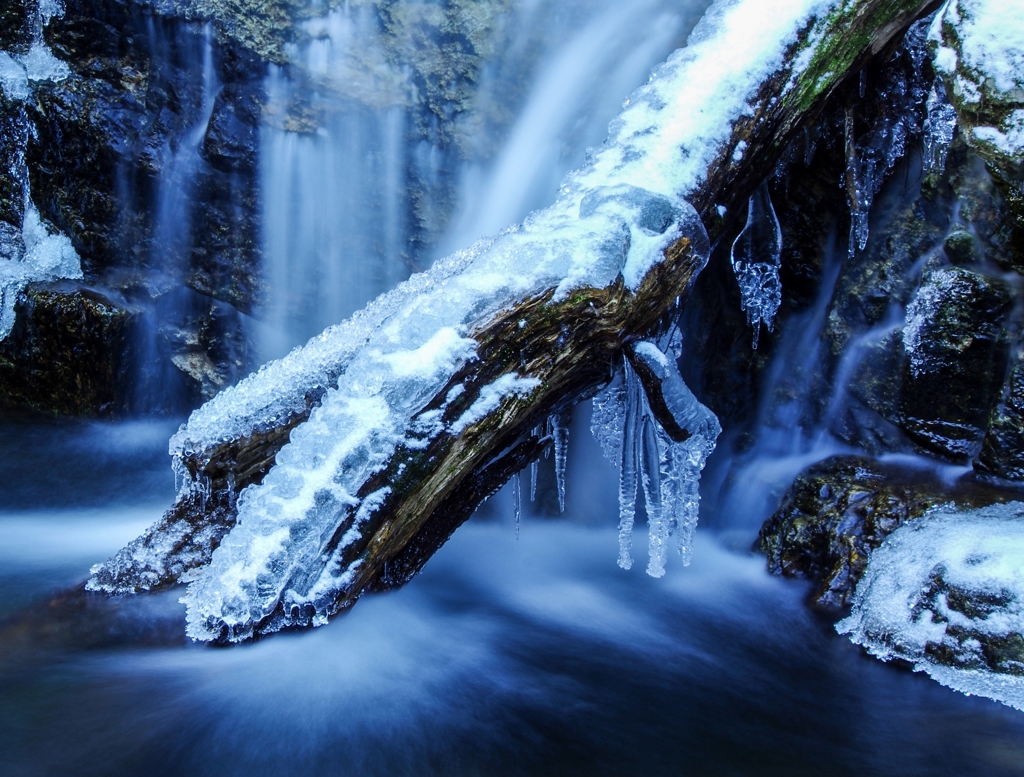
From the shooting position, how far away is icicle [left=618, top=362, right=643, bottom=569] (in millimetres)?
3102

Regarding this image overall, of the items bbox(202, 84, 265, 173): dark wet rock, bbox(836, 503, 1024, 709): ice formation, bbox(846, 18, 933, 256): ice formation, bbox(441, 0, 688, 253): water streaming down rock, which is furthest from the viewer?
bbox(202, 84, 265, 173): dark wet rock

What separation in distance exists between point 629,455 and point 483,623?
92cm

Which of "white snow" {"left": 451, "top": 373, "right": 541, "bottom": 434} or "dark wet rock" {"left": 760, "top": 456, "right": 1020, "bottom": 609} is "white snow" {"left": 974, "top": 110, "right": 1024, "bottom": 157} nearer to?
"dark wet rock" {"left": 760, "top": 456, "right": 1020, "bottom": 609}

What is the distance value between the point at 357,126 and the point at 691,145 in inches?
119

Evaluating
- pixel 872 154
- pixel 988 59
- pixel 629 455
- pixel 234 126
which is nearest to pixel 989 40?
pixel 988 59

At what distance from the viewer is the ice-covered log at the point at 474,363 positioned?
102 inches

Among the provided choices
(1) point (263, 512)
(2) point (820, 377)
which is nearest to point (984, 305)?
(2) point (820, 377)

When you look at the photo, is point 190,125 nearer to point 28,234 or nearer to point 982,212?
point 28,234

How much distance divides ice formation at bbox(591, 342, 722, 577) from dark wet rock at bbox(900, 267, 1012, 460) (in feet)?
4.02

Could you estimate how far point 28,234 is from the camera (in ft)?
17.7

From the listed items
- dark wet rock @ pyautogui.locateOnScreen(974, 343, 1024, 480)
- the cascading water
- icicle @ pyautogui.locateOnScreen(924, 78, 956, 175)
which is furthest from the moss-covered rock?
the cascading water

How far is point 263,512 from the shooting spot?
256 cm

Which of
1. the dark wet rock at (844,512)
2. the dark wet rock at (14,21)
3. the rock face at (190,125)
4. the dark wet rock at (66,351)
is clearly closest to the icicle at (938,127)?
the dark wet rock at (844,512)

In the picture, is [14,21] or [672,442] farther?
[14,21]
